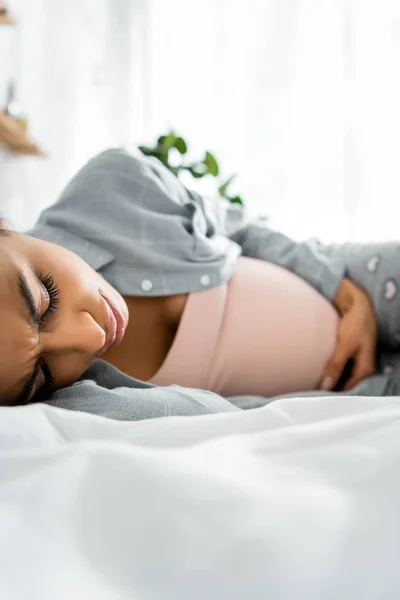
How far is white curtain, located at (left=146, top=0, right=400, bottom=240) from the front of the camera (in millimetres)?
2119

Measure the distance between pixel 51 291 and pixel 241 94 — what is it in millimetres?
2081

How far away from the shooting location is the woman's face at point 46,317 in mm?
493

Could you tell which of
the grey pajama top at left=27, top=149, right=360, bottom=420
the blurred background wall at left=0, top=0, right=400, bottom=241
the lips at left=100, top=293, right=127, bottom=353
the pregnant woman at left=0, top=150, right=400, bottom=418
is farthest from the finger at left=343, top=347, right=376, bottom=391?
the blurred background wall at left=0, top=0, right=400, bottom=241

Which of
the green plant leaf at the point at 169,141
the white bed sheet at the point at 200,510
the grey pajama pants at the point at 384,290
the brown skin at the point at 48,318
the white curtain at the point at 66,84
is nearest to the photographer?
the white bed sheet at the point at 200,510

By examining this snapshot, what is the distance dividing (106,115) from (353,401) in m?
2.42

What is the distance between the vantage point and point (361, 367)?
0.93 m

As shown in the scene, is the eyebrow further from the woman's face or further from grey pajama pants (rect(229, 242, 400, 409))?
grey pajama pants (rect(229, 242, 400, 409))

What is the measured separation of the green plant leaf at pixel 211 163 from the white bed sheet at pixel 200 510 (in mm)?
1787

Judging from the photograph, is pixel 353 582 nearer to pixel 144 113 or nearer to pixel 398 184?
pixel 398 184

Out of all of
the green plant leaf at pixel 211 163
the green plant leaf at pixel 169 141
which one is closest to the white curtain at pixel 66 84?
the green plant leaf at pixel 169 141

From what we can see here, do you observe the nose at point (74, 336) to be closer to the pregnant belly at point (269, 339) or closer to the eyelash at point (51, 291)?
the eyelash at point (51, 291)

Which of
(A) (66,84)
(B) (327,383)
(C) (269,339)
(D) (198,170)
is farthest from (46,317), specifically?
(A) (66,84)

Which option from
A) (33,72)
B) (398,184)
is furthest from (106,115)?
(398,184)

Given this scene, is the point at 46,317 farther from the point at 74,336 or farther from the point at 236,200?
the point at 236,200
